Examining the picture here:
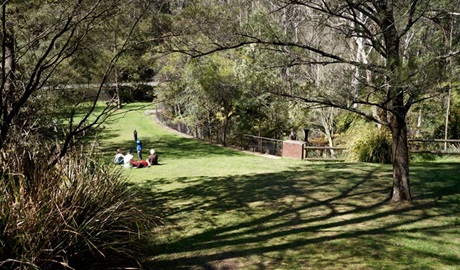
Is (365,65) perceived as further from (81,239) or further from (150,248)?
(81,239)

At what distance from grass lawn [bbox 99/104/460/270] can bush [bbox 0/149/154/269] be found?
78cm

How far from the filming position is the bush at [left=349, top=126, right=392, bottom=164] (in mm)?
14484

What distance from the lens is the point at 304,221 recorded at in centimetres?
662

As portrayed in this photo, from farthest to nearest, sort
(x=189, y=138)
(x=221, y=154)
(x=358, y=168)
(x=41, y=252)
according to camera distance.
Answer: (x=189, y=138)
(x=221, y=154)
(x=358, y=168)
(x=41, y=252)

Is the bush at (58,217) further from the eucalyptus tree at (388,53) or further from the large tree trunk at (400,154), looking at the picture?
the large tree trunk at (400,154)

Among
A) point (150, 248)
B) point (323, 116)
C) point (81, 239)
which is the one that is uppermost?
point (323, 116)

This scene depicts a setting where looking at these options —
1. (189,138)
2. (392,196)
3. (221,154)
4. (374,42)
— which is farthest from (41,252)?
(189,138)

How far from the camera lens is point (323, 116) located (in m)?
20.9

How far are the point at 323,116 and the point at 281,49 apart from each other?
14082mm

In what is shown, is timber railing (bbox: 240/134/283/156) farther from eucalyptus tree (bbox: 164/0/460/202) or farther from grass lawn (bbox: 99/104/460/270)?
eucalyptus tree (bbox: 164/0/460/202)

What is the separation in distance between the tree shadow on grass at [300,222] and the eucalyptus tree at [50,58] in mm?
2276

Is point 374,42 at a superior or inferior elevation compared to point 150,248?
superior

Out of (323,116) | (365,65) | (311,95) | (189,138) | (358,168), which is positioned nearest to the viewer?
(365,65)

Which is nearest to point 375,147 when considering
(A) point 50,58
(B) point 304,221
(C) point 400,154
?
(C) point 400,154
